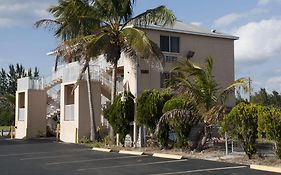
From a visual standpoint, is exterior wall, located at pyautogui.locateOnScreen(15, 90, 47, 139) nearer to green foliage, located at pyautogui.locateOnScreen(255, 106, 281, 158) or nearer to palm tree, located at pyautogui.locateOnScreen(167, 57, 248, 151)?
palm tree, located at pyautogui.locateOnScreen(167, 57, 248, 151)

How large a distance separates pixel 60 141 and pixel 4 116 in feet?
117

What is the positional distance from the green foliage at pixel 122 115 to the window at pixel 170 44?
8.18 metres

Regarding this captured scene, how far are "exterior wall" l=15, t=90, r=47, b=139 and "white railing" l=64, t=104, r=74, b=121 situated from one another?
698 centimetres

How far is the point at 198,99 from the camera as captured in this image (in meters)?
21.0

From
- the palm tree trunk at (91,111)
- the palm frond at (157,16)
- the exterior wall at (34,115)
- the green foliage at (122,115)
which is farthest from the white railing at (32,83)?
the green foliage at (122,115)

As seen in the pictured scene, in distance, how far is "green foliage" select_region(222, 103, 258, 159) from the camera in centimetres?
1783

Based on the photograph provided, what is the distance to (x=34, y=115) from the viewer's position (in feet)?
137

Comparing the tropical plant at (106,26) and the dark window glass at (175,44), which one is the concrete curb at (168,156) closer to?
the tropical plant at (106,26)

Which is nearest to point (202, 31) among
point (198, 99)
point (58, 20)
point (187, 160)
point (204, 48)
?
point (204, 48)

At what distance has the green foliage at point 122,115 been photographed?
25.6 m

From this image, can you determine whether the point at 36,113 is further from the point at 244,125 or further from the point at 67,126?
the point at 244,125

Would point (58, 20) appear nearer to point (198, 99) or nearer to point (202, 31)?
point (202, 31)

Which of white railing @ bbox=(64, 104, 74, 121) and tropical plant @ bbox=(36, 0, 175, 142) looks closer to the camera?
tropical plant @ bbox=(36, 0, 175, 142)

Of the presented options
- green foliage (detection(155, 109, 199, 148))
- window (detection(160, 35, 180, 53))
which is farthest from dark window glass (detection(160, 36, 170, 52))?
green foliage (detection(155, 109, 199, 148))
